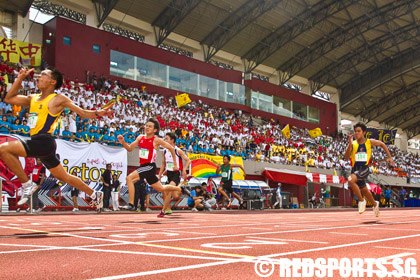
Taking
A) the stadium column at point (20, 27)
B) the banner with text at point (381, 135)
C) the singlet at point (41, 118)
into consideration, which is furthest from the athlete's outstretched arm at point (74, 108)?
the banner with text at point (381, 135)

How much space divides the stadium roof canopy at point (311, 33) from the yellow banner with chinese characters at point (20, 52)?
527 cm

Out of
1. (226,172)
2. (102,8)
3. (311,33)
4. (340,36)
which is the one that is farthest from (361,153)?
(340,36)

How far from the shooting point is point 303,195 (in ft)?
129


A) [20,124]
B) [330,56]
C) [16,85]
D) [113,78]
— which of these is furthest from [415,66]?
[16,85]

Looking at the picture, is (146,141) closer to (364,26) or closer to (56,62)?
(56,62)

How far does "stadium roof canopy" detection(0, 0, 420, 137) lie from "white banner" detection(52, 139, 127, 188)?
1677cm

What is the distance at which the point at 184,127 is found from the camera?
28469 mm

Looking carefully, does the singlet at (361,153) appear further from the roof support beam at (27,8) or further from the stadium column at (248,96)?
the stadium column at (248,96)

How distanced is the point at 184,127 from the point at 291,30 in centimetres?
2155

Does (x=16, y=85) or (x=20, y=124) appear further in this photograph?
(x=20, y=124)

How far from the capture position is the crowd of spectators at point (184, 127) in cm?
2016

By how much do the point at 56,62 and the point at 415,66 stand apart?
1627 inches

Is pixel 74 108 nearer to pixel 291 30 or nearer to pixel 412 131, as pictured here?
pixel 291 30

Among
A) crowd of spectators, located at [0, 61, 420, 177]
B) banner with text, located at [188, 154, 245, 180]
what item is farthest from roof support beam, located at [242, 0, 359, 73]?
banner with text, located at [188, 154, 245, 180]
